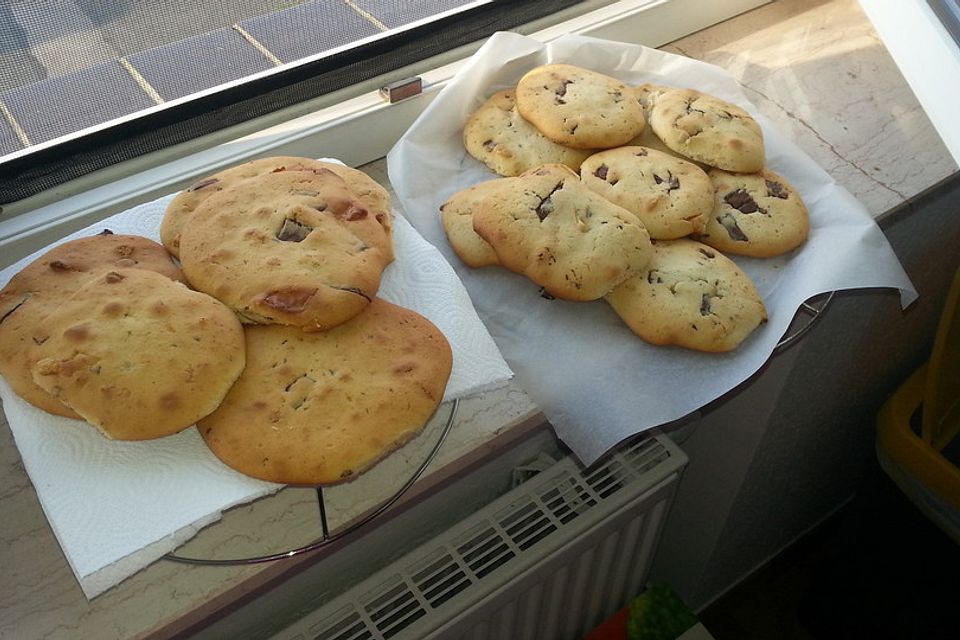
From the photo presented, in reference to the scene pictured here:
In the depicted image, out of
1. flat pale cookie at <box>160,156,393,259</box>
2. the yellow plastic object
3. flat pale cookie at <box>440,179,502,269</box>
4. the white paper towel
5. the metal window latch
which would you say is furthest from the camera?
the yellow plastic object

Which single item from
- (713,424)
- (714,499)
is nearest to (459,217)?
(713,424)

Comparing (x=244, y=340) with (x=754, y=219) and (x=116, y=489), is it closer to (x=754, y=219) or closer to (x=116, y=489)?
(x=116, y=489)

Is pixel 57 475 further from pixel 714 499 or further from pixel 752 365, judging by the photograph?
pixel 714 499

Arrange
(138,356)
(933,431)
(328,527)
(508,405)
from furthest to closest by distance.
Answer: (933,431) → (508,405) → (328,527) → (138,356)

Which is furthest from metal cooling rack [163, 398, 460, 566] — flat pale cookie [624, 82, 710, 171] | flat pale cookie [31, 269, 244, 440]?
flat pale cookie [624, 82, 710, 171]

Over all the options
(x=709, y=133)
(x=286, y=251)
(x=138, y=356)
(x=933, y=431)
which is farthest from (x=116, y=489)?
(x=933, y=431)

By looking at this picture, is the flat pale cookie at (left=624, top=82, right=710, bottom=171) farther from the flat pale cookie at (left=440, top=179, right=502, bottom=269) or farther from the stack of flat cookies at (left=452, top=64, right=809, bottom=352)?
the flat pale cookie at (left=440, top=179, right=502, bottom=269)
